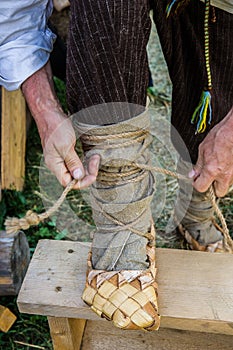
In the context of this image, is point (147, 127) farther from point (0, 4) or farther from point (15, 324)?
point (15, 324)

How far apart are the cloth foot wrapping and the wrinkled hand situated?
49 centimetres

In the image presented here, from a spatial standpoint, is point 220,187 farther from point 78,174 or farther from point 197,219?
point 197,219

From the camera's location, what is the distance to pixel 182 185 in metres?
1.50

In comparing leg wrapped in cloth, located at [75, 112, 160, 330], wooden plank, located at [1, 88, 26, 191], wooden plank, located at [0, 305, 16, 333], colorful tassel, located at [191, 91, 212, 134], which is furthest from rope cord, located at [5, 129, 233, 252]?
wooden plank, located at [1, 88, 26, 191]

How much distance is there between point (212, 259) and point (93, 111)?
0.45m

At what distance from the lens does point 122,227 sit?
1.04m

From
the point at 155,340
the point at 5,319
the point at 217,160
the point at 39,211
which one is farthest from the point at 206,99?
the point at 39,211

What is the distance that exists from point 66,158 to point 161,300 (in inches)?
14.0

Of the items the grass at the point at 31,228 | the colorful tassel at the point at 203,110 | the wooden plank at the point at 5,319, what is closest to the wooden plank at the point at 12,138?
the grass at the point at 31,228

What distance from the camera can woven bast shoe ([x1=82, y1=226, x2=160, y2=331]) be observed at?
3.20ft

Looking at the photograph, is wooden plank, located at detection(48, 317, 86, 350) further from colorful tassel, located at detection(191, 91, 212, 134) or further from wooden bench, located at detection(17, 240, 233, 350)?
colorful tassel, located at detection(191, 91, 212, 134)

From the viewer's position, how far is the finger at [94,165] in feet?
3.27

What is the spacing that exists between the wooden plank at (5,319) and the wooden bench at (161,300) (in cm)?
29

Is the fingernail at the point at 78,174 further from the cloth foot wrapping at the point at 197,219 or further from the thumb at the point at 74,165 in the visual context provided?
the cloth foot wrapping at the point at 197,219
